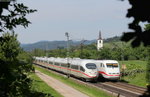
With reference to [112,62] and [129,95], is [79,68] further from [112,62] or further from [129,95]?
[129,95]

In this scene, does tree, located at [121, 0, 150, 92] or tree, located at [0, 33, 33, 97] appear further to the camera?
tree, located at [0, 33, 33, 97]

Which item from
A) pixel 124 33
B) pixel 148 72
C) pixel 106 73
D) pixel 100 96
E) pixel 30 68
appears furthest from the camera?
pixel 106 73

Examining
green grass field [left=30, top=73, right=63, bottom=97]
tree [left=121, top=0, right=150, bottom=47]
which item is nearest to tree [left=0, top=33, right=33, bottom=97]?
tree [left=121, top=0, right=150, bottom=47]

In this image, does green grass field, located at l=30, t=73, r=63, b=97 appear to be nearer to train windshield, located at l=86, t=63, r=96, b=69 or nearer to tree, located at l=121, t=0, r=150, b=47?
train windshield, located at l=86, t=63, r=96, b=69

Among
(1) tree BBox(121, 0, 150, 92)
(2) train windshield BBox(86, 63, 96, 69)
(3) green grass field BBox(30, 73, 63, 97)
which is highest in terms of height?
(1) tree BBox(121, 0, 150, 92)

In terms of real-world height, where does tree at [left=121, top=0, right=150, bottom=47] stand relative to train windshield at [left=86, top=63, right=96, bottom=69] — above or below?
above

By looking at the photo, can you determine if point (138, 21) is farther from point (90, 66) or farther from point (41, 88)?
point (90, 66)

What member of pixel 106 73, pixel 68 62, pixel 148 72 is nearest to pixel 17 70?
pixel 148 72

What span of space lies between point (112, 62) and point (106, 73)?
195cm

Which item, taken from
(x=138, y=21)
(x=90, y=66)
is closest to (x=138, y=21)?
(x=138, y=21)

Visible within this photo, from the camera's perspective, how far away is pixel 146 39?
2.75 meters

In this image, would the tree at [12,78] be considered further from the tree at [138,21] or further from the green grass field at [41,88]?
the green grass field at [41,88]

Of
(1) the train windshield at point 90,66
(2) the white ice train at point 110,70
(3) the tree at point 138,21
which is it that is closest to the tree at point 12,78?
(3) the tree at point 138,21

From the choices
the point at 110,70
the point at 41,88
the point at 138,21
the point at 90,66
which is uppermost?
the point at 138,21
